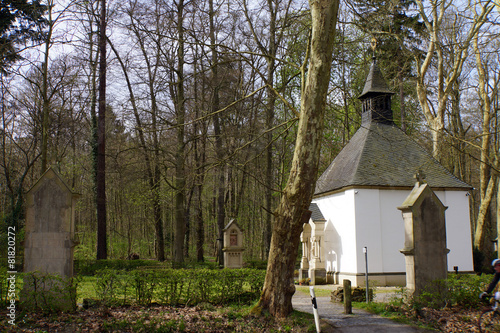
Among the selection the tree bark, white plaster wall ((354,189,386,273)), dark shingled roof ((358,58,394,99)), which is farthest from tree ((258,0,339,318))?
dark shingled roof ((358,58,394,99))

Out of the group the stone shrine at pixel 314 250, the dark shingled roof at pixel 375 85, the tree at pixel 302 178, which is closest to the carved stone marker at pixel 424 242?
the tree at pixel 302 178

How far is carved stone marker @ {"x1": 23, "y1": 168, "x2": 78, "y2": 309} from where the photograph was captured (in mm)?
9570

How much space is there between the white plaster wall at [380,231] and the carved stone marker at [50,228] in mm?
11485

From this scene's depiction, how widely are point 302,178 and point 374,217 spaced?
404 inches

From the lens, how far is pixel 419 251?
9.93m

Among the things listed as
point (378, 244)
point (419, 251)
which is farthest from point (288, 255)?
point (378, 244)

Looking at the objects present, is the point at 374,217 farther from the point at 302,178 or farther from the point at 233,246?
the point at 302,178

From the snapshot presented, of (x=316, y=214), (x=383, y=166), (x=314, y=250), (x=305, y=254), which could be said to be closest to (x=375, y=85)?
(x=383, y=166)

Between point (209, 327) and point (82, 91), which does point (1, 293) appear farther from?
point (82, 91)

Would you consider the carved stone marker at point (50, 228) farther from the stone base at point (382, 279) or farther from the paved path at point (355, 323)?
the stone base at point (382, 279)

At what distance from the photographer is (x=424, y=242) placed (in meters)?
10.0

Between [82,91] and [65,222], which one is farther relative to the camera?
[82,91]

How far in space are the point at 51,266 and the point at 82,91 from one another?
14.3 m

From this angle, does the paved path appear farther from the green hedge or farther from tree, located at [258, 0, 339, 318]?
the green hedge
